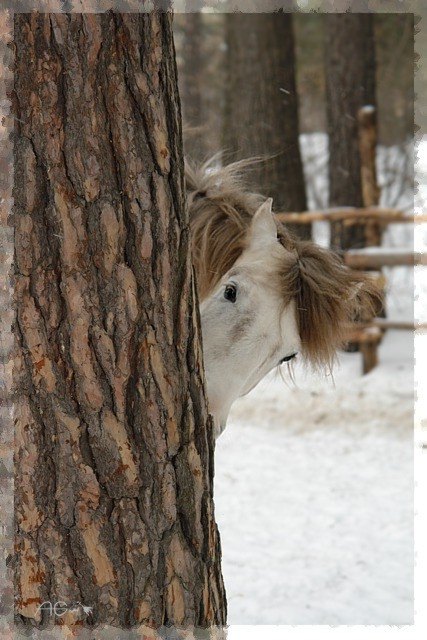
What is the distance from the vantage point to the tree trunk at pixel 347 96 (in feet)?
27.6

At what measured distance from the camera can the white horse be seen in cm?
246

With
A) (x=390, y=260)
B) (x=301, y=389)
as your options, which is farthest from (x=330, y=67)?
(x=301, y=389)

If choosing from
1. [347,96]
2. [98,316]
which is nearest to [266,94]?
[347,96]

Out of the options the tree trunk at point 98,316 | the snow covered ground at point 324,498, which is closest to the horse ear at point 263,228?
the snow covered ground at point 324,498

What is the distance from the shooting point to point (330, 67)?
8.54m

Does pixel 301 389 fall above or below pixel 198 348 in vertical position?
below

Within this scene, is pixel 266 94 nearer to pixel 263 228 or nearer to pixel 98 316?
pixel 263 228

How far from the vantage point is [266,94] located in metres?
7.31

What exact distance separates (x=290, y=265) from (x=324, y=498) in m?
3.23

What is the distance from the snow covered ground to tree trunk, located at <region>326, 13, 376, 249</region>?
5.31 feet

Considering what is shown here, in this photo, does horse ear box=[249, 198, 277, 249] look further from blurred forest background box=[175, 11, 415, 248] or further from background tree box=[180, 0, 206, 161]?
background tree box=[180, 0, 206, 161]

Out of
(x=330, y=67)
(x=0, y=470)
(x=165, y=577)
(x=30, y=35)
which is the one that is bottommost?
(x=165, y=577)

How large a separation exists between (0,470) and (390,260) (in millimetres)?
6275

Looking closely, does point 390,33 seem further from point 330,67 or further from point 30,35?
point 30,35
